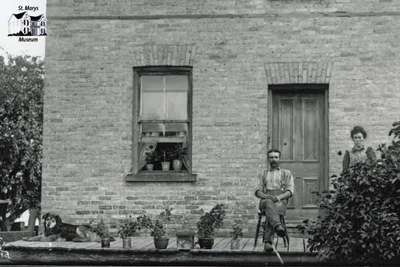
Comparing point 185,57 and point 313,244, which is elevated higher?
point 185,57

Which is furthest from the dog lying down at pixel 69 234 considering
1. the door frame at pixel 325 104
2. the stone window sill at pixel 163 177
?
the door frame at pixel 325 104

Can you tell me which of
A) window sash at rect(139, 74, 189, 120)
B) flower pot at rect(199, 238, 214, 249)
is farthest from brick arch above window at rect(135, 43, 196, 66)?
flower pot at rect(199, 238, 214, 249)

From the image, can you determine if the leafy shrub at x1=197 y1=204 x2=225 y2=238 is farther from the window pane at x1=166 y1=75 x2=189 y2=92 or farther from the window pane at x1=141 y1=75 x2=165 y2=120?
the window pane at x1=166 y1=75 x2=189 y2=92

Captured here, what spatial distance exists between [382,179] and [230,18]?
4.85m

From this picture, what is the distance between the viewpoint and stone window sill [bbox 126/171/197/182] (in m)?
13.0

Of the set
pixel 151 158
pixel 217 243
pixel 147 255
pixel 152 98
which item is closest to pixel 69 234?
pixel 147 255

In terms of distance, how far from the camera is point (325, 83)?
1291cm

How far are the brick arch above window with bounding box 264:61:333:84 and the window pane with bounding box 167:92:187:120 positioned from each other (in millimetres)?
1545

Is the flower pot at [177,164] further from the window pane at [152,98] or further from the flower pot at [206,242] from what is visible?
the flower pot at [206,242]

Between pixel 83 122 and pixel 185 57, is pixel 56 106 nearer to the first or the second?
pixel 83 122

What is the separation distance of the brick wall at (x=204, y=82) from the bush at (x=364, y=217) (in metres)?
3.14

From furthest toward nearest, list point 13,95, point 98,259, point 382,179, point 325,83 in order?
point 13,95 < point 325,83 < point 98,259 < point 382,179

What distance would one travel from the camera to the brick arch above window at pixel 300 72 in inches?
508

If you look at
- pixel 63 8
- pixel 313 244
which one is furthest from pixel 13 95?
pixel 313 244
